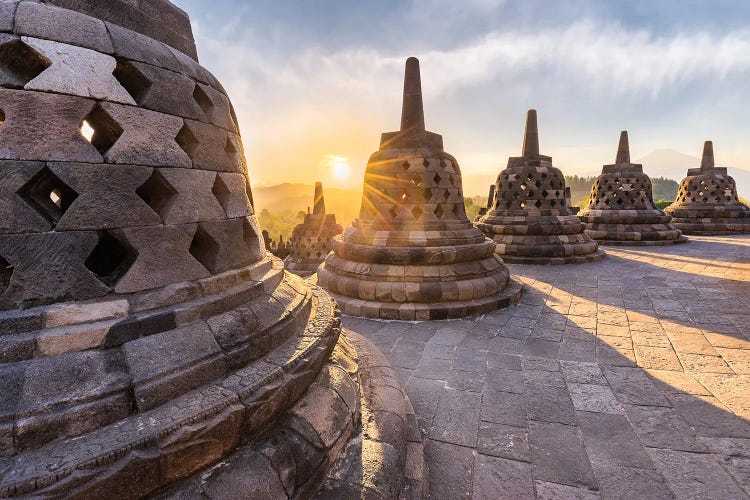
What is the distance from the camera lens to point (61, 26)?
170cm

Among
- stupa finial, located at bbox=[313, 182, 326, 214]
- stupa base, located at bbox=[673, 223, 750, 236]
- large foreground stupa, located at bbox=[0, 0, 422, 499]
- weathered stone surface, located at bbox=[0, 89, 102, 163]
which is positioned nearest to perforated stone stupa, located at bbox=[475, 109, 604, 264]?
large foreground stupa, located at bbox=[0, 0, 422, 499]

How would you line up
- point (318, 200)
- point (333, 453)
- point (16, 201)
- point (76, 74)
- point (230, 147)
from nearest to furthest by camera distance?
point (16, 201)
point (76, 74)
point (333, 453)
point (230, 147)
point (318, 200)

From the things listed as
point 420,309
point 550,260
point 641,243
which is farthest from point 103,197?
point 641,243

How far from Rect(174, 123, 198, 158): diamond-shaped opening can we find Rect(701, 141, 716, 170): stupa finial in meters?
21.4

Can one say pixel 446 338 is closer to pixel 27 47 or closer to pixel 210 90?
pixel 210 90

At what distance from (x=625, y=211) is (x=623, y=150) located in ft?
8.50

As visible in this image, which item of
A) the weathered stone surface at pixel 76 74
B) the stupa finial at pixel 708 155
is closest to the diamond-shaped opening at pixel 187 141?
the weathered stone surface at pixel 76 74

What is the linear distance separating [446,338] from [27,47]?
4270 mm

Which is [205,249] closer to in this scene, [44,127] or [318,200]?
[44,127]

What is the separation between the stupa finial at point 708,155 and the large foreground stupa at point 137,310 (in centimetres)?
2081

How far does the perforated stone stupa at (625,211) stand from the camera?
1198 centimetres

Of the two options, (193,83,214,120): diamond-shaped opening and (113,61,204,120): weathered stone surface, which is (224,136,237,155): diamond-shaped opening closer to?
(193,83,214,120): diamond-shaped opening

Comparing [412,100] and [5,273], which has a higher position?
[412,100]

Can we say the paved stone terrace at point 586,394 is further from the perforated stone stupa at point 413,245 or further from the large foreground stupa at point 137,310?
the large foreground stupa at point 137,310
